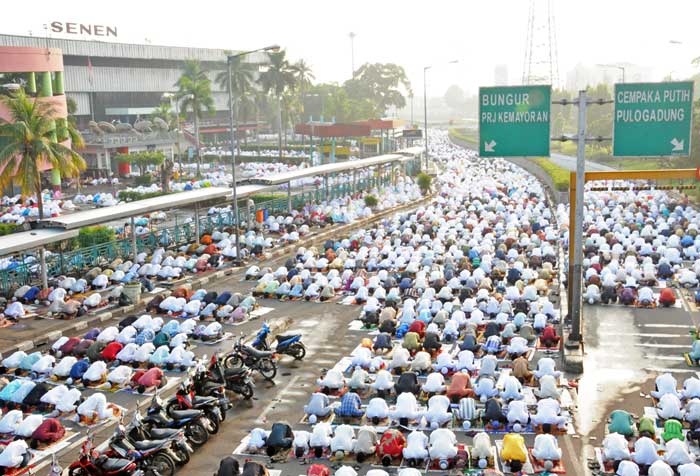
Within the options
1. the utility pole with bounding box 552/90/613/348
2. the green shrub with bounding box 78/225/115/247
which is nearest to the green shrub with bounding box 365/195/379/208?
the green shrub with bounding box 78/225/115/247

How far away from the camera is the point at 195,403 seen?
52.4ft

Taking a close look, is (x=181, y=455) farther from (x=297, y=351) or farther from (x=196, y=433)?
(x=297, y=351)

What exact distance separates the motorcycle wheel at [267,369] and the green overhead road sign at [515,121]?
798 centimetres

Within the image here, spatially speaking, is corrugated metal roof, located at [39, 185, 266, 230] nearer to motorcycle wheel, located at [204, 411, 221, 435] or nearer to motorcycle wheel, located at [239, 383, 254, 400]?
motorcycle wheel, located at [239, 383, 254, 400]

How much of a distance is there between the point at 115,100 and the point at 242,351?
78239 millimetres

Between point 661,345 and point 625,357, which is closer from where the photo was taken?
point 625,357

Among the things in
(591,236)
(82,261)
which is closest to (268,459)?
(82,261)

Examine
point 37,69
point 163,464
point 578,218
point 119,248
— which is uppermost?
A: point 37,69

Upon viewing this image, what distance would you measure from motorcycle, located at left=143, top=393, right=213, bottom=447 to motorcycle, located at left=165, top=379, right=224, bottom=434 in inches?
7.3

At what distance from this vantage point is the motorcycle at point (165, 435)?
563 inches

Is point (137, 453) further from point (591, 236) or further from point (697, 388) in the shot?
point (591, 236)

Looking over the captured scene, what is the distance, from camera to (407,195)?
5412cm

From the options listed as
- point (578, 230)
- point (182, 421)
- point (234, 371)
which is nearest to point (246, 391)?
point (234, 371)

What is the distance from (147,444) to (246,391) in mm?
4299
